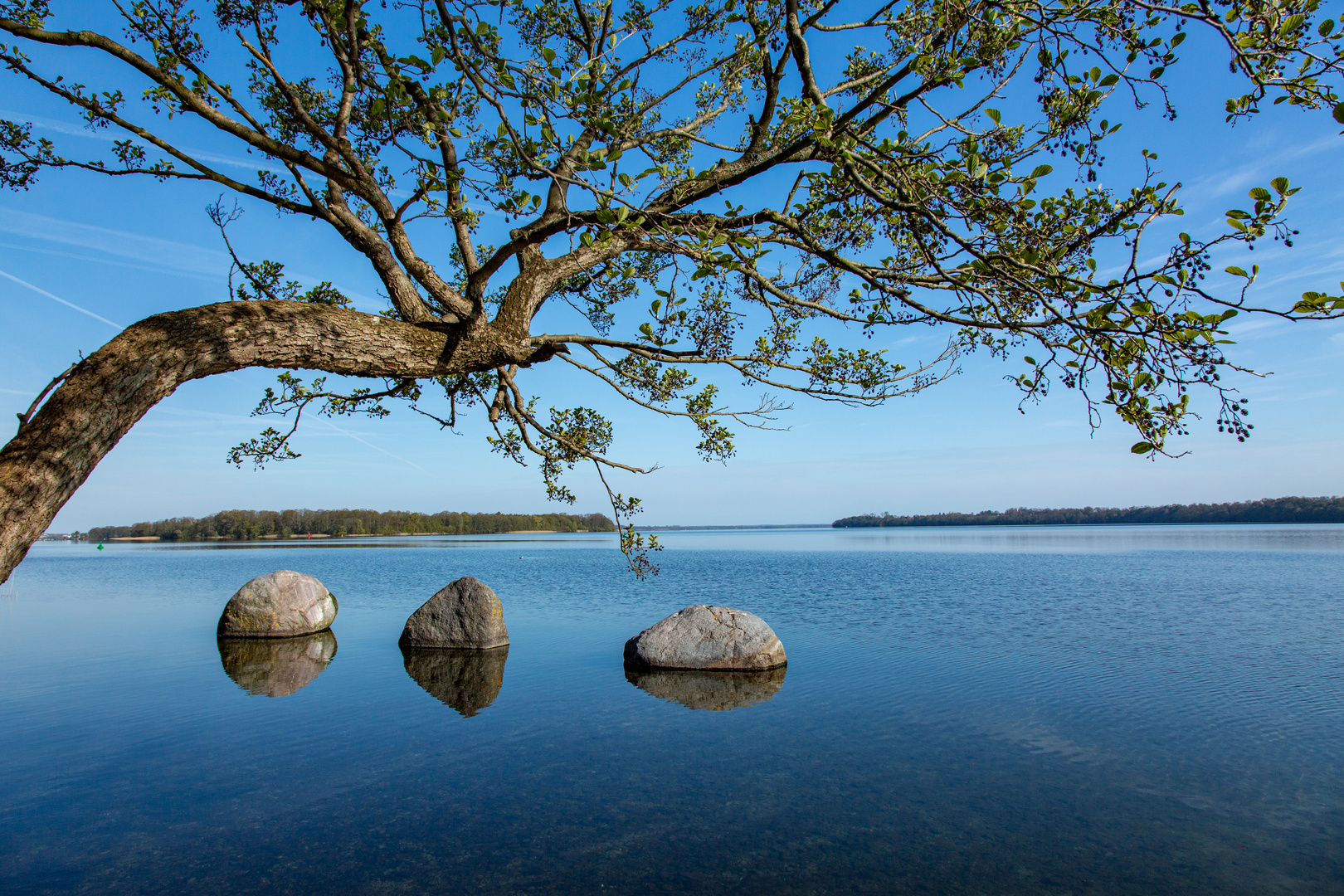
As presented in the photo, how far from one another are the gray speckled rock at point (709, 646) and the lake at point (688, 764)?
2.02 ft

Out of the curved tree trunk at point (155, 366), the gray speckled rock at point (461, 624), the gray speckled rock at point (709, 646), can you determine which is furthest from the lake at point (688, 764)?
the curved tree trunk at point (155, 366)

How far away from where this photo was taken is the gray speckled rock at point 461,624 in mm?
14250

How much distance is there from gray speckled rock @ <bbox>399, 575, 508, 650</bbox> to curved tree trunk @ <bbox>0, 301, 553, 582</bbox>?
10208 mm

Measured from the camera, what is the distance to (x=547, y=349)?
6316mm

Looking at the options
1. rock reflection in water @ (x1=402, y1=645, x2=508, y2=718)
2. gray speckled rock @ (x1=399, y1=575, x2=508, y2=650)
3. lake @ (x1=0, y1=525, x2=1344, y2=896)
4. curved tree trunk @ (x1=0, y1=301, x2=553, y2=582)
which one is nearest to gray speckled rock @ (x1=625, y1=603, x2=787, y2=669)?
lake @ (x1=0, y1=525, x2=1344, y2=896)

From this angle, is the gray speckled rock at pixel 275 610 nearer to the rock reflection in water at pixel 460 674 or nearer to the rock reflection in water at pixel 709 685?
the rock reflection in water at pixel 460 674

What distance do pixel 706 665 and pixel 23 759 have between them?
30.1 feet

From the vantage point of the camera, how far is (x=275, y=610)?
51.8 feet

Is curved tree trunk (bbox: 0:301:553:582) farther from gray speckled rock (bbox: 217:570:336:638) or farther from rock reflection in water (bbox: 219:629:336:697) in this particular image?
gray speckled rock (bbox: 217:570:336:638)

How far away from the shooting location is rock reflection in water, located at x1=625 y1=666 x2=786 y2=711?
10094mm

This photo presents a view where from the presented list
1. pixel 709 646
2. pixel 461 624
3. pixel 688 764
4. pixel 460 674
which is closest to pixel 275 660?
pixel 461 624

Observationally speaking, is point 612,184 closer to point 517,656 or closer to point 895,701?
point 895,701

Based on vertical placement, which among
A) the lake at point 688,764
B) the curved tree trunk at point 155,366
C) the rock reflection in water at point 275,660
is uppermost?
the curved tree trunk at point 155,366

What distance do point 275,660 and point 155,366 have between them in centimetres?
1186
